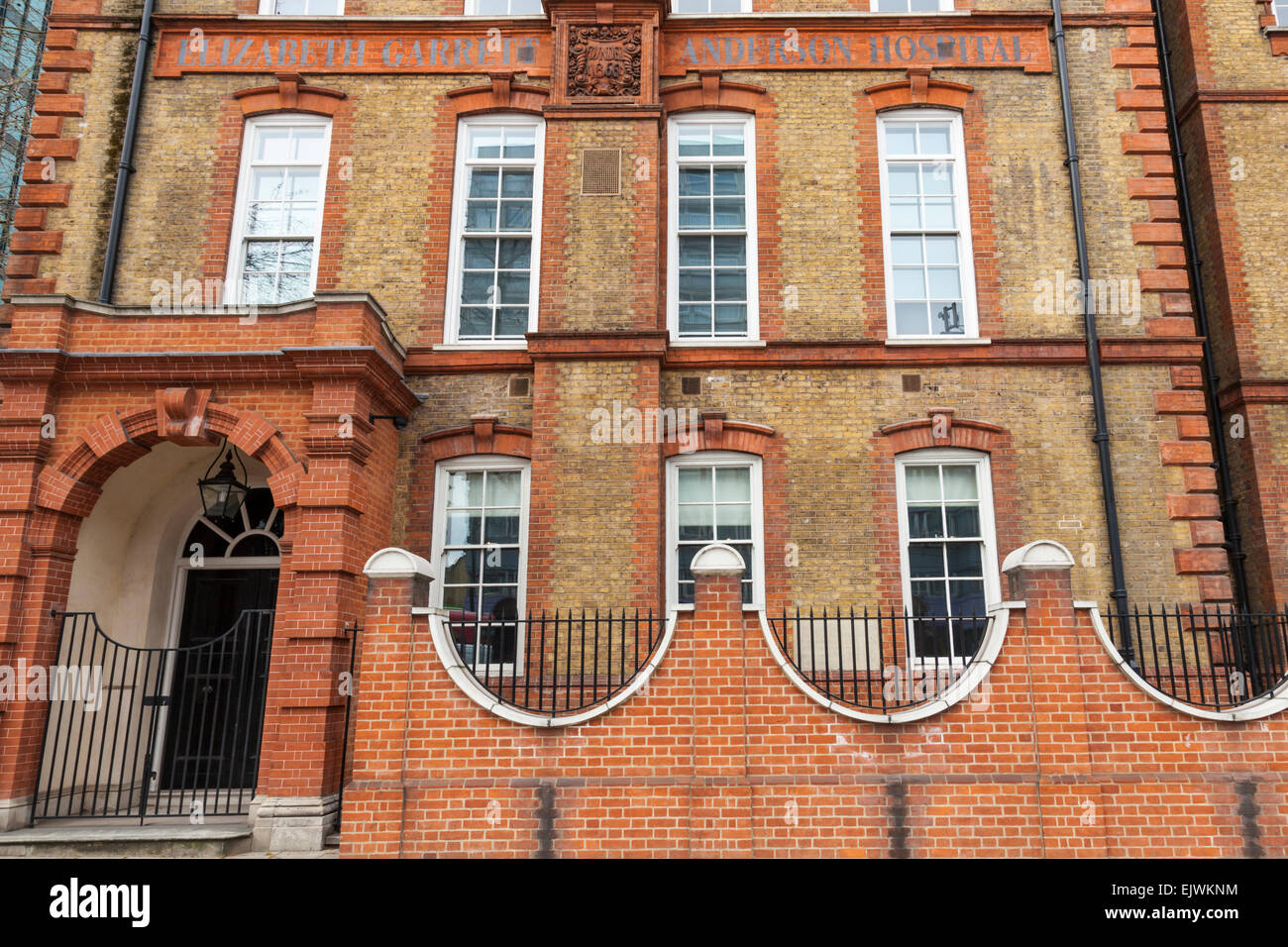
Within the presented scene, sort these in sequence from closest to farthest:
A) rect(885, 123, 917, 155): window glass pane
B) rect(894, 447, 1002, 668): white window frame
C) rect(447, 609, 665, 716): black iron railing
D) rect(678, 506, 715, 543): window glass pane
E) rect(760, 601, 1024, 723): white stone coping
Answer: rect(760, 601, 1024, 723): white stone coping, rect(447, 609, 665, 716): black iron railing, rect(894, 447, 1002, 668): white window frame, rect(678, 506, 715, 543): window glass pane, rect(885, 123, 917, 155): window glass pane

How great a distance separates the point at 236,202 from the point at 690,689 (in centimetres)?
929

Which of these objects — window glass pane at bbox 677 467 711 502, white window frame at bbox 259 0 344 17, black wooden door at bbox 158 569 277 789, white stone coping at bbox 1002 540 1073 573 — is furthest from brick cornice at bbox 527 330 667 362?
white window frame at bbox 259 0 344 17

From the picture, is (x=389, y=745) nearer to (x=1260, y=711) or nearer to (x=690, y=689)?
(x=690, y=689)

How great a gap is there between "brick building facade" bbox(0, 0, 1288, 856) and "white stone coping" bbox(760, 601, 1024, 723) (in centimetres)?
7

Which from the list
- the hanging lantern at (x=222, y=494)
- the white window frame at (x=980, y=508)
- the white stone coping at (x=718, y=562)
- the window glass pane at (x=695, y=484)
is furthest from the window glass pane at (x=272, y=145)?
the white window frame at (x=980, y=508)

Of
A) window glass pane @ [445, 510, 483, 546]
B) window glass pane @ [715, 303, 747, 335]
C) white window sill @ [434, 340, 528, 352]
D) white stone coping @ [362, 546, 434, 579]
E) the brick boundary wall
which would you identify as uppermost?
window glass pane @ [715, 303, 747, 335]

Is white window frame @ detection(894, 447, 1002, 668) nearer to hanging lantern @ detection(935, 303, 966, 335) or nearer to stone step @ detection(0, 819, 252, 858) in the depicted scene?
hanging lantern @ detection(935, 303, 966, 335)

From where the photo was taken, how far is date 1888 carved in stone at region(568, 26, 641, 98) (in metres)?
11.7

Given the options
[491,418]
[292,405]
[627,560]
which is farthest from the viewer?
[491,418]

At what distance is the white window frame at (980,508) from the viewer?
34.6 ft

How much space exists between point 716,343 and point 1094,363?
15.6 ft

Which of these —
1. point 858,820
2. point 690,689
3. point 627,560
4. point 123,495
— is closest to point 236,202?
point 123,495

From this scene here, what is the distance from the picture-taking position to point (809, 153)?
1184cm

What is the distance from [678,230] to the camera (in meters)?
11.8
